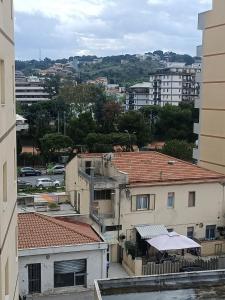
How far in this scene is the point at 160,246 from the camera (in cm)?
2612

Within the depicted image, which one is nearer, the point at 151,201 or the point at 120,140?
the point at 151,201

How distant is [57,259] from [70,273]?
1023 millimetres

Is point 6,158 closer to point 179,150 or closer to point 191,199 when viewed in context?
point 191,199

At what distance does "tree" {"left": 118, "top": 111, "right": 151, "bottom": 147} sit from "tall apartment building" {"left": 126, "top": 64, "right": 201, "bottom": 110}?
207 ft

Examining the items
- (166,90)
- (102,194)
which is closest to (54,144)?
(102,194)

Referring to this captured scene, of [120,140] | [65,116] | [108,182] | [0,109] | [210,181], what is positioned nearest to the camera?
[0,109]

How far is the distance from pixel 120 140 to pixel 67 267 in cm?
4395

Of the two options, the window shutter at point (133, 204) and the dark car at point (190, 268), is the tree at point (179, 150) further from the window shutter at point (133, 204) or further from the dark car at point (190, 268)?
the dark car at point (190, 268)

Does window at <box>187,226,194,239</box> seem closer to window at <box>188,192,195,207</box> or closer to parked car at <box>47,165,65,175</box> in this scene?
window at <box>188,192,195,207</box>

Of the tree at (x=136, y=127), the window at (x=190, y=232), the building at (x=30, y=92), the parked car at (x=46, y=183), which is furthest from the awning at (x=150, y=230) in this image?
the building at (x=30, y=92)

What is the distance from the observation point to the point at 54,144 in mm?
64750

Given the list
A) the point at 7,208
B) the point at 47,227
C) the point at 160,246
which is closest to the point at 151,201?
the point at 160,246

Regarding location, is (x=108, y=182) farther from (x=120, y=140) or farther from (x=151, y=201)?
(x=120, y=140)

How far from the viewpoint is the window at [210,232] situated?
3088cm
